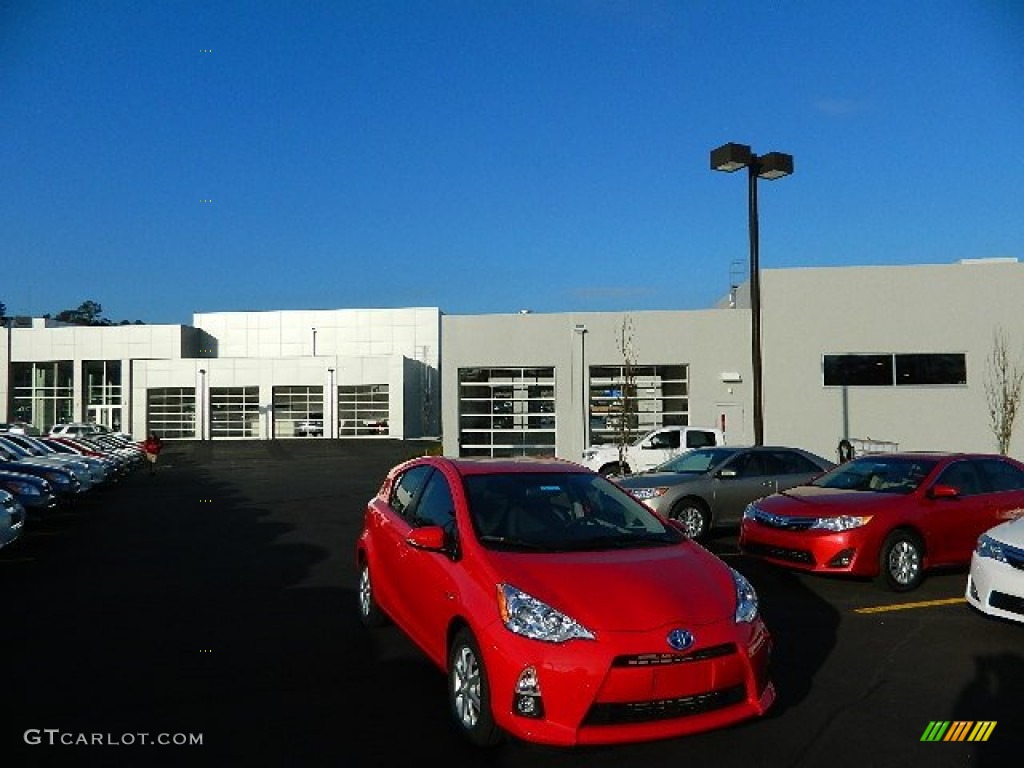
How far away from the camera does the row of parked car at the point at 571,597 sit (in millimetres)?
4344

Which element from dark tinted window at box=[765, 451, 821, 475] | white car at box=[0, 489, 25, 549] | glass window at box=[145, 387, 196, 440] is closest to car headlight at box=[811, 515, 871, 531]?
dark tinted window at box=[765, 451, 821, 475]

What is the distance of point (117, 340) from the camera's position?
60625 mm

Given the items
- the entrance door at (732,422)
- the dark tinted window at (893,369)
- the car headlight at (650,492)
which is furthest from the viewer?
the entrance door at (732,422)

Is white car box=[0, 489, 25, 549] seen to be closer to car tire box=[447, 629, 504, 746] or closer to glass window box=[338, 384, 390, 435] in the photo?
car tire box=[447, 629, 504, 746]

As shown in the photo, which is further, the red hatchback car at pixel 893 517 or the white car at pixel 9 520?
the white car at pixel 9 520

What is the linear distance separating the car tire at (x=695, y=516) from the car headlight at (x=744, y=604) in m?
7.16

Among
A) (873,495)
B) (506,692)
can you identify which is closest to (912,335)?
(873,495)

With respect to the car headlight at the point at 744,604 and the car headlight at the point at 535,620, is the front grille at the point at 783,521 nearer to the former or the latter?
the car headlight at the point at 744,604

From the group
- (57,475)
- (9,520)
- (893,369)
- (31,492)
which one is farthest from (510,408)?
(9,520)

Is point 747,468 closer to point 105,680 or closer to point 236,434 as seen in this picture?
point 105,680

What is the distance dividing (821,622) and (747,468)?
5540 mm

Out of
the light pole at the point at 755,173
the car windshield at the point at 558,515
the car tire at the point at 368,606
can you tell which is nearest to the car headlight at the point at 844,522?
the car windshield at the point at 558,515

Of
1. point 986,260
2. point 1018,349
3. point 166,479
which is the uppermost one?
point 986,260

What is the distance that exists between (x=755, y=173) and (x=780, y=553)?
402 inches
